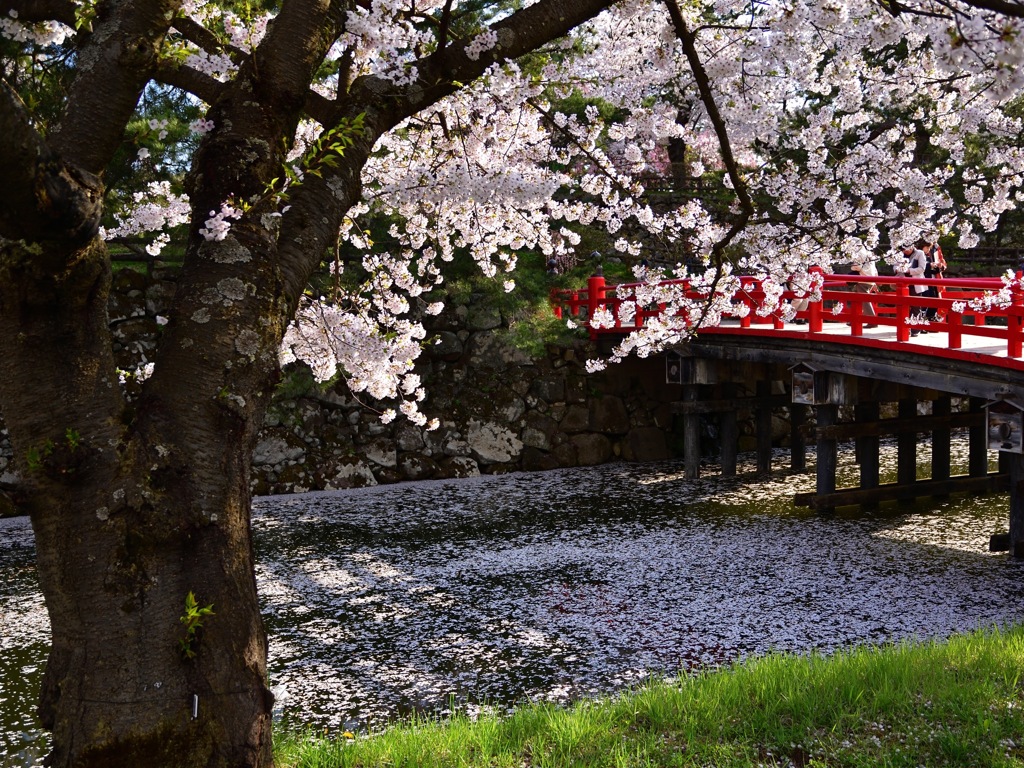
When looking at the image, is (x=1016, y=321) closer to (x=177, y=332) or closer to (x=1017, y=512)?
(x=1017, y=512)

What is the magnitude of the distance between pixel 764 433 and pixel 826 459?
270cm

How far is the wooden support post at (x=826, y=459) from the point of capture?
39.2 feet

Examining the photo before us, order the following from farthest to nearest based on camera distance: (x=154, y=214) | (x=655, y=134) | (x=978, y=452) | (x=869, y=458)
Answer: (x=978, y=452) < (x=869, y=458) < (x=655, y=134) < (x=154, y=214)

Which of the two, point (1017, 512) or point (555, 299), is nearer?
point (1017, 512)

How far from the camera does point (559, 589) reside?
889 centimetres

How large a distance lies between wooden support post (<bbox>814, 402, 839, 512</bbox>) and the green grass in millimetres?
6927

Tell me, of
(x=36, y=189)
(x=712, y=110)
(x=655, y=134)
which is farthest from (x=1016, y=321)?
(x=36, y=189)

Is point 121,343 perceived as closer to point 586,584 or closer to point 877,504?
point 586,584

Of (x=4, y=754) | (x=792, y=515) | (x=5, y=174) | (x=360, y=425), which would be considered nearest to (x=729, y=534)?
(x=792, y=515)

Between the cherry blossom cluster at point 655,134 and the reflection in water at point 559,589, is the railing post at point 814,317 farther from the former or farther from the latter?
the cherry blossom cluster at point 655,134

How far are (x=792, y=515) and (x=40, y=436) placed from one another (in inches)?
390

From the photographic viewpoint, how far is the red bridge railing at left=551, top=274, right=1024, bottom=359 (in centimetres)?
962

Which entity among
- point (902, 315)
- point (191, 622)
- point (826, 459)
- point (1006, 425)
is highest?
point (902, 315)

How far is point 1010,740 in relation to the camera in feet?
13.5
